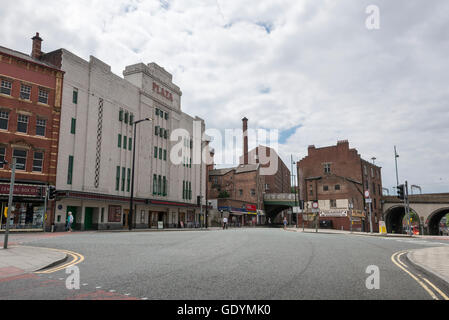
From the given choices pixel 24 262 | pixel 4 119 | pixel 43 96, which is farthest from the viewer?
pixel 43 96

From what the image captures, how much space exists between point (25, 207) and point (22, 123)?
6.70 meters

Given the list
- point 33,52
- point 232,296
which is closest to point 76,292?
point 232,296

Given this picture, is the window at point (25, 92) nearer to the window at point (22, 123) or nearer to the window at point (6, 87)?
the window at point (6, 87)

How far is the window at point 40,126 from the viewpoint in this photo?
27641mm

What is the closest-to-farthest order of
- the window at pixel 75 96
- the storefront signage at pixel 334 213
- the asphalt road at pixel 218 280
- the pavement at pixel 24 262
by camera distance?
the asphalt road at pixel 218 280 < the pavement at pixel 24 262 < the window at pixel 75 96 < the storefront signage at pixel 334 213

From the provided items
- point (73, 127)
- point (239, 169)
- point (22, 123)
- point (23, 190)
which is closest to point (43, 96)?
point (22, 123)

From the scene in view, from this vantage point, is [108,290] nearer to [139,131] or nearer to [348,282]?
[348,282]

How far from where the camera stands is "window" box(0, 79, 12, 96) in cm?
2611

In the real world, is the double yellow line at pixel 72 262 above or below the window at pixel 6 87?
below

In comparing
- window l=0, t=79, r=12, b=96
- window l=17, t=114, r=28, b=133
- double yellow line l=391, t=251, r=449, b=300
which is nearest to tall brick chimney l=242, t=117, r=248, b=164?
window l=17, t=114, r=28, b=133

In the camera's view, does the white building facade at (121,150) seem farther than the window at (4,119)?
Yes

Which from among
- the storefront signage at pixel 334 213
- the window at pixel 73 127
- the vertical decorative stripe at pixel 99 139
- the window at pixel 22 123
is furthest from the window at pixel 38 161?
the storefront signage at pixel 334 213

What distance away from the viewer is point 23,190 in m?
25.7

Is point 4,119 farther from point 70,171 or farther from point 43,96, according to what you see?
point 70,171
